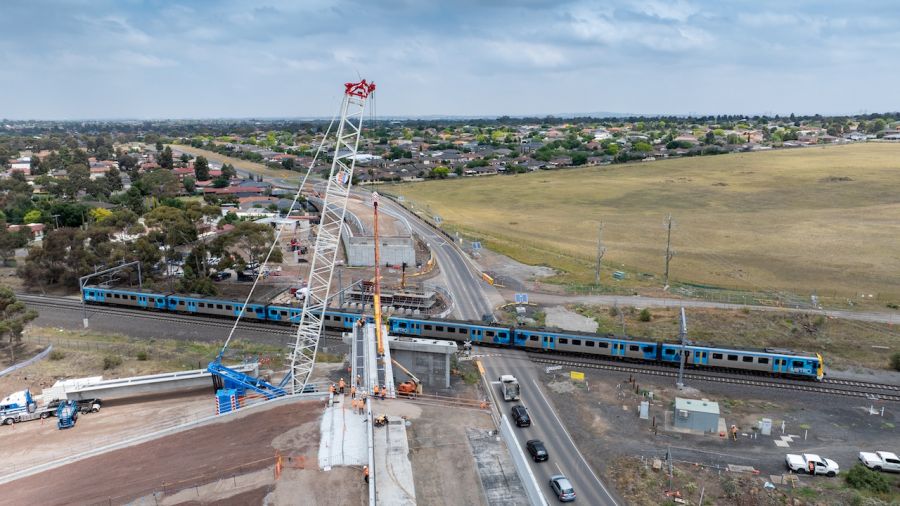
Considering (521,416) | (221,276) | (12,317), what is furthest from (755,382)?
(12,317)

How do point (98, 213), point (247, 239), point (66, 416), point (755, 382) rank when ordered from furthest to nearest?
point (98, 213)
point (247, 239)
point (755, 382)
point (66, 416)

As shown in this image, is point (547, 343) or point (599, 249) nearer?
point (547, 343)

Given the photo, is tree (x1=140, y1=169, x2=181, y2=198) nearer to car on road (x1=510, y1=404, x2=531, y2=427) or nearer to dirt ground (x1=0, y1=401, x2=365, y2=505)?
dirt ground (x1=0, y1=401, x2=365, y2=505)

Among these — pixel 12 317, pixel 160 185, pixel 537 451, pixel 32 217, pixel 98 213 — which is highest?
pixel 160 185

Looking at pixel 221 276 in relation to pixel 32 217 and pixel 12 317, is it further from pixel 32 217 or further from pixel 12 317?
pixel 32 217

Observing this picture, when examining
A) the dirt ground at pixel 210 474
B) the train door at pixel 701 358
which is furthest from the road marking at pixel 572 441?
the dirt ground at pixel 210 474

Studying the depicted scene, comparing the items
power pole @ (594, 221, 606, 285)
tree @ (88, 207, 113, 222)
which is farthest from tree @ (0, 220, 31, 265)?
power pole @ (594, 221, 606, 285)

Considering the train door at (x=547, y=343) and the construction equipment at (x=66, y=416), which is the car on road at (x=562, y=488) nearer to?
the train door at (x=547, y=343)
